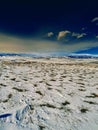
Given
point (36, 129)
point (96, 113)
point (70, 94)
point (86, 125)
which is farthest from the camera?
point (70, 94)

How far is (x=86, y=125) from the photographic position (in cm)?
683

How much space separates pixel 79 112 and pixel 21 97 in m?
4.36

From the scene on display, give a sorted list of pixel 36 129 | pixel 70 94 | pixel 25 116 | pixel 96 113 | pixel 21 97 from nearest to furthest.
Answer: pixel 36 129 < pixel 25 116 < pixel 96 113 < pixel 21 97 < pixel 70 94

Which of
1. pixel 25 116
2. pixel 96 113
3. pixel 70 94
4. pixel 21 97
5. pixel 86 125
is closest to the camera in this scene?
pixel 86 125

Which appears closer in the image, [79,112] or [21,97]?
[79,112]

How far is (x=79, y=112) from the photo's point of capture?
816cm

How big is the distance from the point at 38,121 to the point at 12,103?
2886mm

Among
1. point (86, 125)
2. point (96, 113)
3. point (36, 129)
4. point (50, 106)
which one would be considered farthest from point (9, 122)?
point (96, 113)

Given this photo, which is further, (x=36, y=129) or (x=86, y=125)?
(x=86, y=125)

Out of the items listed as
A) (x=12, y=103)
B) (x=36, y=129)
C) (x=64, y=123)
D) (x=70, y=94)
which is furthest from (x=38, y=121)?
(x=70, y=94)

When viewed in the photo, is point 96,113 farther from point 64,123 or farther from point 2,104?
point 2,104

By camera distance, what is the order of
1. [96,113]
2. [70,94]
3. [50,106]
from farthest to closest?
[70,94]
[50,106]
[96,113]

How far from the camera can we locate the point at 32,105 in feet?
29.7

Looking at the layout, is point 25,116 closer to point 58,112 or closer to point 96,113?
point 58,112
